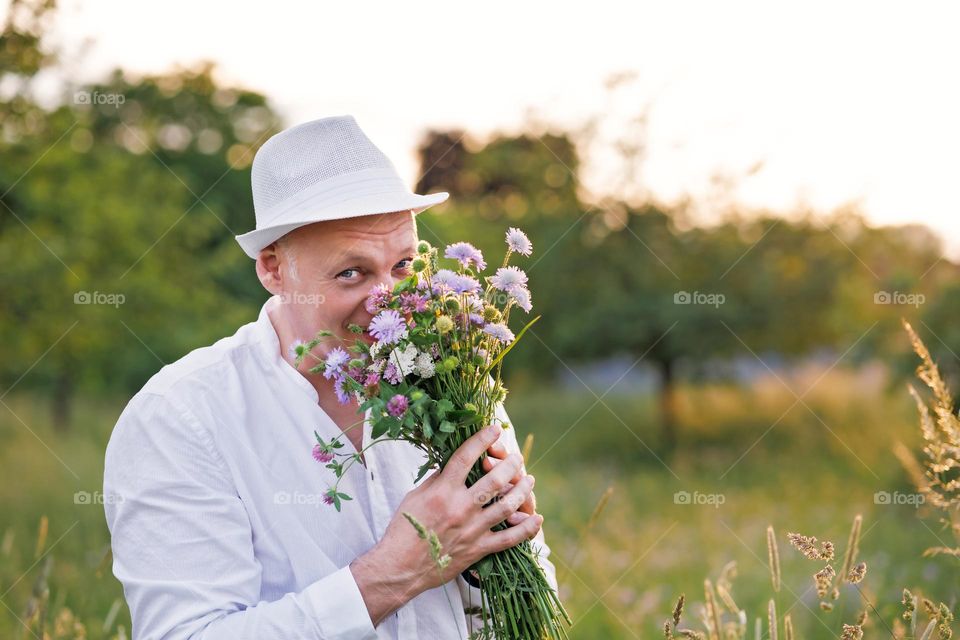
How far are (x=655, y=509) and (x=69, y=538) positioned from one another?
6.97 meters

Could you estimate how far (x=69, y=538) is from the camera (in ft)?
21.7

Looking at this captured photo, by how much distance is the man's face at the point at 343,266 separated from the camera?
2262 millimetres

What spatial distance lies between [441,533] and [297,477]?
0.49 meters

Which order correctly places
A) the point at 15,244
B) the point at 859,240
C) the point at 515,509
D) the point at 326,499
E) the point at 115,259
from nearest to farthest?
the point at 326,499, the point at 515,509, the point at 15,244, the point at 115,259, the point at 859,240

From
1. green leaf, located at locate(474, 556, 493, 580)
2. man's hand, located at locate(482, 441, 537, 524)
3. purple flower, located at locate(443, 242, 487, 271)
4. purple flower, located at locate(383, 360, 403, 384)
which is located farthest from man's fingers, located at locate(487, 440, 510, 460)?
purple flower, located at locate(443, 242, 487, 271)

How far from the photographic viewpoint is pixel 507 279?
6.61 ft

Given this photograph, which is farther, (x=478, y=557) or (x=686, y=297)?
(x=686, y=297)

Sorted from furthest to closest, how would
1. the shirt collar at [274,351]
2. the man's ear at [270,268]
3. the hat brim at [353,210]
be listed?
the man's ear at [270,268] → the shirt collar at [274,351] → the hat brim at [353,210]

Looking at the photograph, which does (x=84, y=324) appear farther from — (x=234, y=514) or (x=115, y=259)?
(x=234, y=514)

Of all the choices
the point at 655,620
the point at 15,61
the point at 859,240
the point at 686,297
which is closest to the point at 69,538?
the point at 15,61

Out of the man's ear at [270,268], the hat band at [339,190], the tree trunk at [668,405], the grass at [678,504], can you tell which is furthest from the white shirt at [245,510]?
the tree trunk at [668,405]

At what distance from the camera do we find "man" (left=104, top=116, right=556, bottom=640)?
6.66ft

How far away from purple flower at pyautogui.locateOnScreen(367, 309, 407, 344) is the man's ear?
2.29 ft

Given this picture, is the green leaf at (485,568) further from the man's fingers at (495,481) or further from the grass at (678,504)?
the grass at (678,504)
